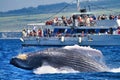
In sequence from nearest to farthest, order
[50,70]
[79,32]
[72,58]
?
[72,58], [50,70], [79,32]

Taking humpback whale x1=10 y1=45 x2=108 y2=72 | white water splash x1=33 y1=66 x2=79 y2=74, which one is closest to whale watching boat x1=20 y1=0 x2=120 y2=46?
white water splash x1=33 y1=66 x2=79 y2=74

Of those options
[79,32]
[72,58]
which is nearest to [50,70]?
[72,58]

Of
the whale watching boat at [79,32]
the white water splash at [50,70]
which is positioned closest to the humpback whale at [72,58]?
the white water splash at [50,70]

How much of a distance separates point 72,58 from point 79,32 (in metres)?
44.2

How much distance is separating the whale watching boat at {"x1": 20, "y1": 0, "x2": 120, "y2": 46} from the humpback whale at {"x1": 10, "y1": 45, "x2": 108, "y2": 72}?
128 ft

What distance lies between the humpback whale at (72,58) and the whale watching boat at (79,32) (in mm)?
39139

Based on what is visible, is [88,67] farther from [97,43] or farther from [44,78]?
[97,43]

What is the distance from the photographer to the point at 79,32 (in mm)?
71688

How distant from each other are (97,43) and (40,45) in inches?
328

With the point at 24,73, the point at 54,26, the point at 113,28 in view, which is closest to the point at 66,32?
the point at 54,26

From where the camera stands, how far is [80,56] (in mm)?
27453

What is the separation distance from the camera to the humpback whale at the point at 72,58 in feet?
90.4

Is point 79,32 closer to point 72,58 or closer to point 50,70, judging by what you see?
point 50,70

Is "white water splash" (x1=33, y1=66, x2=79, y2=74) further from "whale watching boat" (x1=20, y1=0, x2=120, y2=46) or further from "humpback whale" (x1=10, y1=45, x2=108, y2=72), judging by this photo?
"whale watching boat" (x1=20, y1=0, x2=120, y2=46)
